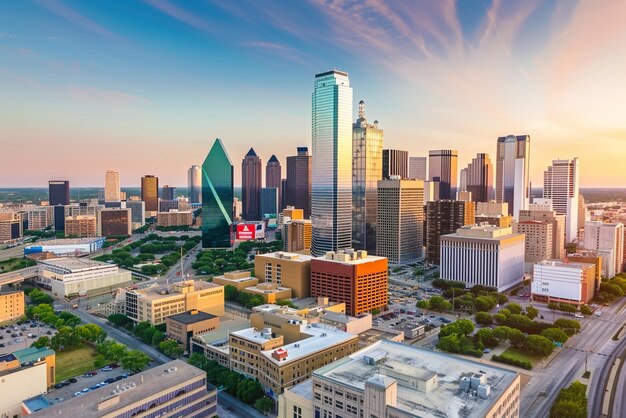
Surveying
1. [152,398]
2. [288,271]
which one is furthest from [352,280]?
[152,398]

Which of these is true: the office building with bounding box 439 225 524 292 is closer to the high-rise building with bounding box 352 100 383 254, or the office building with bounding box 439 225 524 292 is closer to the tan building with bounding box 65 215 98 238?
the high-rise building with bounding box 352 100 383 254

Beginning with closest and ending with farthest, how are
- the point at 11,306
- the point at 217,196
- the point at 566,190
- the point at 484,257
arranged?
the point at 11,306 → the point at 484,257 → the point at 217,196 → the point at 566,190

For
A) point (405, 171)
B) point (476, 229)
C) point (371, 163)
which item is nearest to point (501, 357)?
point (476, 229)

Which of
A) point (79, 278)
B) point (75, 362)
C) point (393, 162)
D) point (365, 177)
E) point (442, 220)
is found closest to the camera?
point (75, 362)

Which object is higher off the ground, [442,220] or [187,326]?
[442,220]

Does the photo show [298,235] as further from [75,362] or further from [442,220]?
[75,362]

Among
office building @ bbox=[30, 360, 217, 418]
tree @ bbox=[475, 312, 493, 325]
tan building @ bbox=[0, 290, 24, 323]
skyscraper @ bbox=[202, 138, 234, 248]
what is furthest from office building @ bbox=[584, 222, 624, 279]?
tan building @ bbox=[0, 290, 24, 323]

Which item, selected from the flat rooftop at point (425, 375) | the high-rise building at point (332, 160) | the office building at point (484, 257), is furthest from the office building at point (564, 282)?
the flat rooftop at point (425, 375)
